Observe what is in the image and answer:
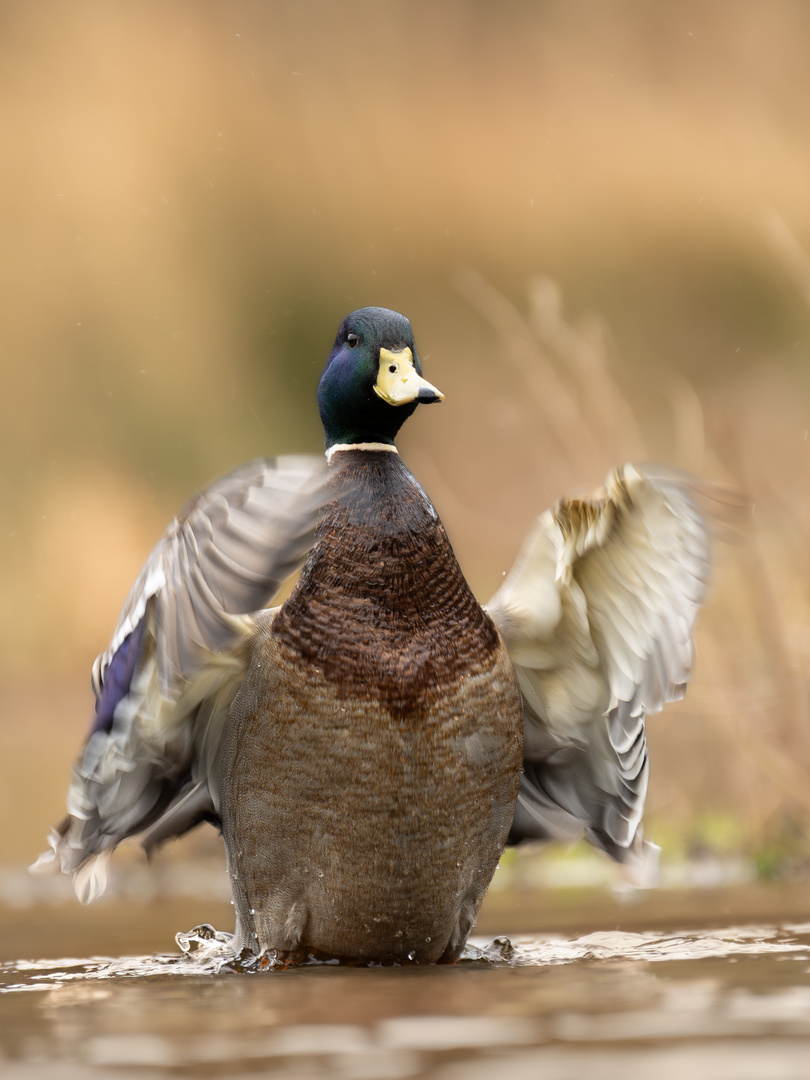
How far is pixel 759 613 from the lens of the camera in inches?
178

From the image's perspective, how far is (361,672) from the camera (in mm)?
2801

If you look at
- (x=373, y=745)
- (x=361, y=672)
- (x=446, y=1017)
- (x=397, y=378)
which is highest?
(x=397, y=378)

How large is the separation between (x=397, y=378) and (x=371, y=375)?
0.08 m

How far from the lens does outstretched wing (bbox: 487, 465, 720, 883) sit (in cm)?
294

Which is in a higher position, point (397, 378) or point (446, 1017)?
point (397, 378)

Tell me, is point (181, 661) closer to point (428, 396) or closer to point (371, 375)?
point (428, 396)

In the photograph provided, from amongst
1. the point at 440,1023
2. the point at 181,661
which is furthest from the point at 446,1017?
the point at 181,661

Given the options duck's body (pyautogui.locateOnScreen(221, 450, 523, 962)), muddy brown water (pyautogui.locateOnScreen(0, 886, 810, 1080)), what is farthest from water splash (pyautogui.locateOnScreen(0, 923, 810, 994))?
duck's body (pyautogui.locateOnScreen(221, 450, 523, 962))

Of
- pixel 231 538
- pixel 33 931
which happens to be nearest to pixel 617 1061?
pixel 231 538

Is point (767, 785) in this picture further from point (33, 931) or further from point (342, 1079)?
point (342, 1079)

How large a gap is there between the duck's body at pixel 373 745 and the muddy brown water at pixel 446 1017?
158mm

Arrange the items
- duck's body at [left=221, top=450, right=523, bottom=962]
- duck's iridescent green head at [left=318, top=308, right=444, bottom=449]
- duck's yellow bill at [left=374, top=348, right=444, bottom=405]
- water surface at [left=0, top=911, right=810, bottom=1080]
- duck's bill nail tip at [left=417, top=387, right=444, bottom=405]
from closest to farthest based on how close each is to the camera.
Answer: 1. water surface at [left=0, top=911, right=810, bottom=1080]
2. duck's body at [left=221, top=450, right=523, bottom=962]
3. duck's bill nail tip at [left=417, top=387, right=444, bottom=405]
4. duck's yellow bill at [left=374, top=348, right=444, bottom=405]
5. duck's iridescent green head at [left=318, top=308, right=444, bottom=449]

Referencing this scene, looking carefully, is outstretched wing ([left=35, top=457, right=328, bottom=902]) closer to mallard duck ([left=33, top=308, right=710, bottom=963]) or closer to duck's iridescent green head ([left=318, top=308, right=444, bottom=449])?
mallard duck ([left=33, top=308, right=710, bottom=963])

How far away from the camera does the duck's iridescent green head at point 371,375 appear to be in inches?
125
